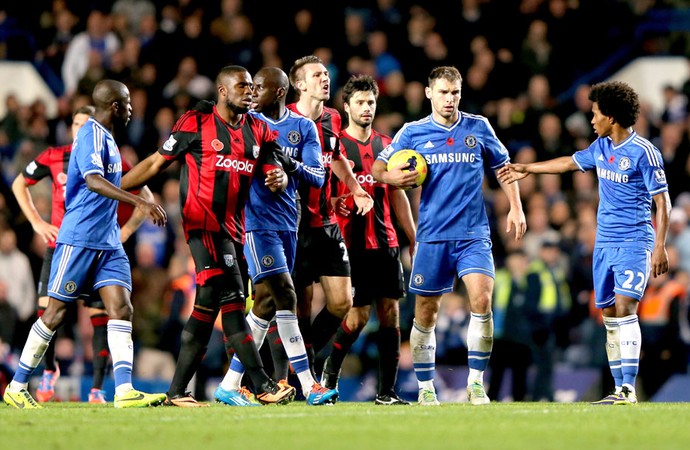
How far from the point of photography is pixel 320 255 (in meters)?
11.0

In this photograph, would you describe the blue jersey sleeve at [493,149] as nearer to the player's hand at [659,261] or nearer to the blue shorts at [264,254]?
the player's hand at [659,261]

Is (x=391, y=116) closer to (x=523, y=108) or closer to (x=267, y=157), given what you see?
(x=523, y=108)

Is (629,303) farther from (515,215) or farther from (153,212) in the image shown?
(153,212)

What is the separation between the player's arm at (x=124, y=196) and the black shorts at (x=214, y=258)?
525mm

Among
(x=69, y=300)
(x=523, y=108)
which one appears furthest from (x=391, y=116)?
(x=69, y=300)

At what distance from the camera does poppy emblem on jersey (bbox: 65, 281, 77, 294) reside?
979cm

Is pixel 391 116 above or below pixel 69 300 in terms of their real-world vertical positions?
above

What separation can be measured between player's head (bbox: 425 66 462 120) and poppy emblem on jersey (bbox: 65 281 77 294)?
314 centimetres

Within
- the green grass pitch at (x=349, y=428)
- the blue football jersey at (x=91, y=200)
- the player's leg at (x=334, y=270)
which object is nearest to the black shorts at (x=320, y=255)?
the player's leg at (x=334, y=270)

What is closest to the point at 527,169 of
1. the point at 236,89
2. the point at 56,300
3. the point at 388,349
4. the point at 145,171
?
the point at 388,349

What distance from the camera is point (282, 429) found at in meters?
7.82

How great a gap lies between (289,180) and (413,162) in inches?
40.5

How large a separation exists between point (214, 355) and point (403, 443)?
790 centimetres

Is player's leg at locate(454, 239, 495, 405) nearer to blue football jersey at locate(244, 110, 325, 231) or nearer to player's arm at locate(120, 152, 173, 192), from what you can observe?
blue football jersey at locate(244, 110, 325, 231)
